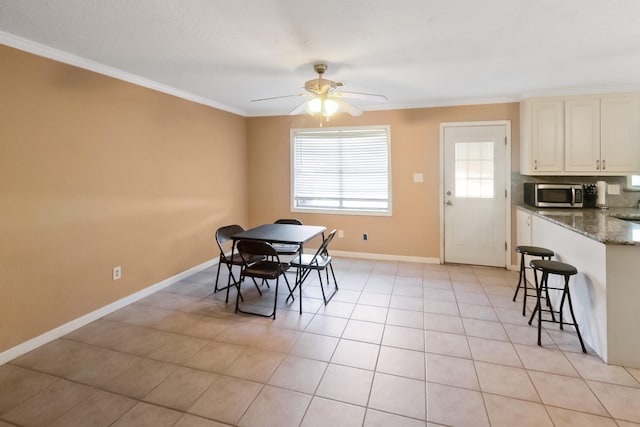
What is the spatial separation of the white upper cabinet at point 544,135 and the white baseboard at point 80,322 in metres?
4.79

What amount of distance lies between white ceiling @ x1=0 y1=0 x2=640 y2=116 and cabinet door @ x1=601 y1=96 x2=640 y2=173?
184 millimetres

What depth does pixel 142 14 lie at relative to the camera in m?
2.06

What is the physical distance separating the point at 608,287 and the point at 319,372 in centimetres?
213

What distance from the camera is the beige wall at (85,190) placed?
239cm

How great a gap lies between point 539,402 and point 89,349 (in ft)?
10.5

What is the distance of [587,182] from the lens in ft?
13.5

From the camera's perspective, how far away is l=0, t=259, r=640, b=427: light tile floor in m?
1.81

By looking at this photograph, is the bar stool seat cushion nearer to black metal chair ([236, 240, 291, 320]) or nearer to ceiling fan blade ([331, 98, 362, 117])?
ceiling fan blade ([331, 98, 362, 117])

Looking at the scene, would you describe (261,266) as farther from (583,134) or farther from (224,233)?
(583,134)

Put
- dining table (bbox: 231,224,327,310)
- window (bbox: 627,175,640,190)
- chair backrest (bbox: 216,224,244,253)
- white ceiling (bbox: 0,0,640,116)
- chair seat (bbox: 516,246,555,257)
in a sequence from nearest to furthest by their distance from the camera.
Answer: white ceiling (bbox: 0,0,640,116) → chair seat (bbox: 516,246,555,257) → dining table (bbox: 231,224,327,310) → chair backrest (bbox: 216,224,244,253) → window (bbox: 627,175,640,190)

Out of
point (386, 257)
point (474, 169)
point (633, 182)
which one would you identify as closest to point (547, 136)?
point (474, 169)

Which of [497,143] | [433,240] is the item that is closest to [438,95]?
[497,143]

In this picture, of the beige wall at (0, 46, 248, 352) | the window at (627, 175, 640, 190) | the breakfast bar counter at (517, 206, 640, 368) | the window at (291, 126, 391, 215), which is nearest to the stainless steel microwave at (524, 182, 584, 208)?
the window at (627, 175, 640, 190)

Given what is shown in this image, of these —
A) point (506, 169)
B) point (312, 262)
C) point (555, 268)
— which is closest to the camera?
point (555, 268)
